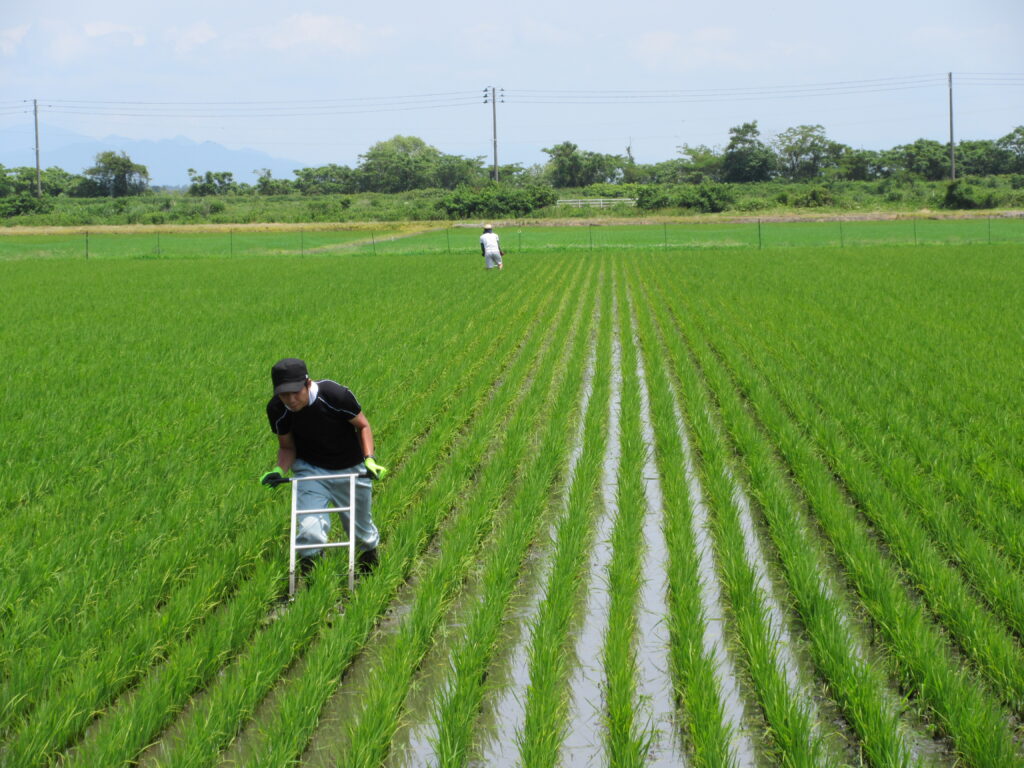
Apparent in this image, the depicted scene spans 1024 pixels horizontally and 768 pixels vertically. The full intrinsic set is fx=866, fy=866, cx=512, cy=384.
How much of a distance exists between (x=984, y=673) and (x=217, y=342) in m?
9.94

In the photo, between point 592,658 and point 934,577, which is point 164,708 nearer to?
point 592,658

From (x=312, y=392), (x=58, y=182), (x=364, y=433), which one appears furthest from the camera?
(x=58, y=182)

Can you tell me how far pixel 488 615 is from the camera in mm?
3688

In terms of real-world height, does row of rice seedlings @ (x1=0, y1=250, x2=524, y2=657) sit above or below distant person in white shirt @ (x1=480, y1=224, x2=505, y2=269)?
below

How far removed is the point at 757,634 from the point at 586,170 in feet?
270

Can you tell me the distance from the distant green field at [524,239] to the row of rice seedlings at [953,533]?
28.5 meters

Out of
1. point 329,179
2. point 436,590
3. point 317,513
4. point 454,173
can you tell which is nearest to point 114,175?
point 329,179

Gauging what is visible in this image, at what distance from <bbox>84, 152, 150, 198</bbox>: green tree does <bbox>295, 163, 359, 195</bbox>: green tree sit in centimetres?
1388

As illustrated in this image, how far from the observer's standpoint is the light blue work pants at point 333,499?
4.23 meters

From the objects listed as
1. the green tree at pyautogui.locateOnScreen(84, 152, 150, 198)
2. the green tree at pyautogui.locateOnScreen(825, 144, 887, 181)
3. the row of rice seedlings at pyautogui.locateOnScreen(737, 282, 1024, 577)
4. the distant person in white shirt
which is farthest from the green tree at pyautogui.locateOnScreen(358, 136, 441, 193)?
the row of rice seedlings at pyautogui.locateOnScreen(737, 282, 1024, 577)

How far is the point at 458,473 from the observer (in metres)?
5.85

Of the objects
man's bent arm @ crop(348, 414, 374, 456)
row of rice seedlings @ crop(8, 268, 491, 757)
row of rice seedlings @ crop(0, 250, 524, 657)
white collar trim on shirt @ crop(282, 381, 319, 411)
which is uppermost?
Answer: white collar trim on shirt @ crop(282, 381, 319, 411)

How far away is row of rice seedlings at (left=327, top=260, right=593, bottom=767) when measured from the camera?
9.46ft

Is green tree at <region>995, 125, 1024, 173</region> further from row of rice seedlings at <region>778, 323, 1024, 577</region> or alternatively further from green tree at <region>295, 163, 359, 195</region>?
row of rice seedlings at <region>778, 323, 1024, 577</region>
